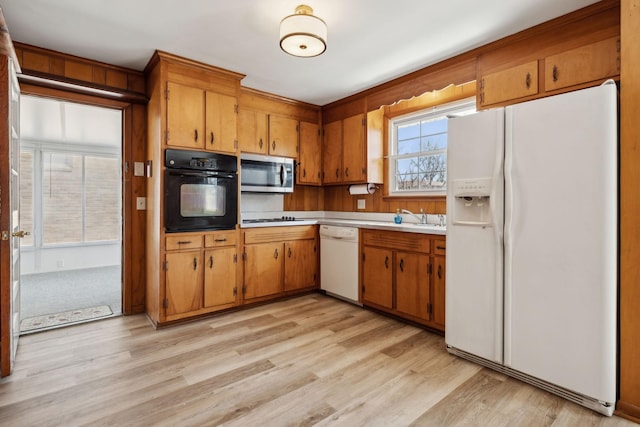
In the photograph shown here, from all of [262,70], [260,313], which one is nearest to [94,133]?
[262,70]

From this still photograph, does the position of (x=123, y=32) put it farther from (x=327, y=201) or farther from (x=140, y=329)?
(x=327, y=201)

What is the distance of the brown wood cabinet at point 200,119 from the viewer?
10.1 feet

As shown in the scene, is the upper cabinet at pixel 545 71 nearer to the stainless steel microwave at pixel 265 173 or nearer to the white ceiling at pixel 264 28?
the white ceiling at pixel 264 28

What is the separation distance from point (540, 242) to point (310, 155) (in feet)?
9.98

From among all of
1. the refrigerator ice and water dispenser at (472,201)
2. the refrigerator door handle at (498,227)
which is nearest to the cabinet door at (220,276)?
the refrigerator ice and water dispenser at (472,201)

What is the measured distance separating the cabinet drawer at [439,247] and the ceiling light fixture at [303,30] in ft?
5.94

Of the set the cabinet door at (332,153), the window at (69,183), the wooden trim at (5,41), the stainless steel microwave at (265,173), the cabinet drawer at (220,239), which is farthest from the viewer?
the window at (69,183)

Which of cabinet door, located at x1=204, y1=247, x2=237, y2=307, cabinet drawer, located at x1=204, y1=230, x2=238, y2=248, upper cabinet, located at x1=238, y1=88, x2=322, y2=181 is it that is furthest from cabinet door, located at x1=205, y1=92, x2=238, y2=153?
cabinet door, located at x1=204, y1=247, x2=237, y2=307

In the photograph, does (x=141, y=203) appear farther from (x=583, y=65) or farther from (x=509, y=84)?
(x=583, y=65)

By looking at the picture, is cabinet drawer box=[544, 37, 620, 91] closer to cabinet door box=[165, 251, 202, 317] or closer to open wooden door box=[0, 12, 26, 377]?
cabinet door box=[165, 251, 202, 317]

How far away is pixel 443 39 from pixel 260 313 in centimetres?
304

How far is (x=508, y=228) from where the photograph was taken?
2182 millimetres

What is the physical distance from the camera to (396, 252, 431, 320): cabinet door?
9.87 feet

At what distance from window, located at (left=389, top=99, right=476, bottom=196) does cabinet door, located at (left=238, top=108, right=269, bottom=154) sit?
157 cm
